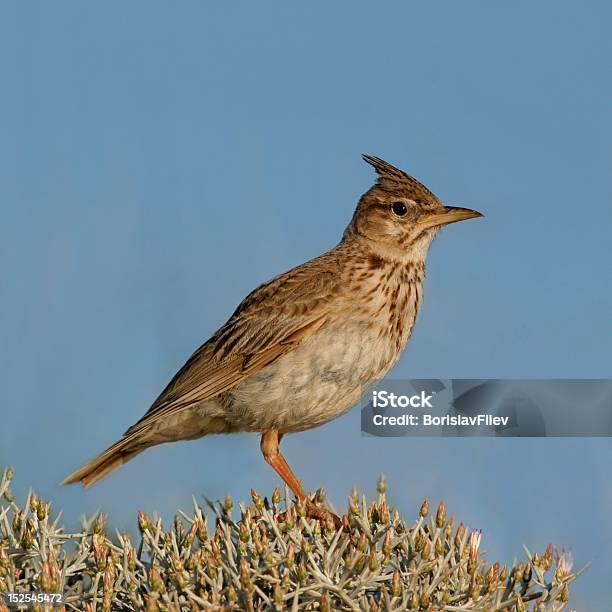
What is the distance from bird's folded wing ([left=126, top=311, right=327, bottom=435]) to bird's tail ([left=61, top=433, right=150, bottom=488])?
6.3 inches

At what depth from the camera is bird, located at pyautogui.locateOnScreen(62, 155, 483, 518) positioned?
8648 mm

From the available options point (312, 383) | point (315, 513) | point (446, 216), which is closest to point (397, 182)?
point (446, 216)

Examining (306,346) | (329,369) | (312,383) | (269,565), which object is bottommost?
(269,565)

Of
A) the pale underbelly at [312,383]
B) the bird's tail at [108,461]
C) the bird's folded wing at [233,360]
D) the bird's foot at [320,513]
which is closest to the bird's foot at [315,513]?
the bird's foot at [320,513]

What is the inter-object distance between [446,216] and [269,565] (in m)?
4.43

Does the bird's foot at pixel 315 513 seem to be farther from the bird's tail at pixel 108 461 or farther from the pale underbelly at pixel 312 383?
the bird's tail at pixel 108 461

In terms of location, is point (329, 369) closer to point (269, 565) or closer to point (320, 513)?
point (320, 513)

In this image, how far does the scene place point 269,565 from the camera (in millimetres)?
5758

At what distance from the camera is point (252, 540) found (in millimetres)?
6141

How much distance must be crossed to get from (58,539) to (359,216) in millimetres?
4386

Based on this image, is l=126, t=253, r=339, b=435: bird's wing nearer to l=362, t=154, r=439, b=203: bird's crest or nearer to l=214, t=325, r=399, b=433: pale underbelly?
l=214, t=325, r=399, b=433: pale underbelly

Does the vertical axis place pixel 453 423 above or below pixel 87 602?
above

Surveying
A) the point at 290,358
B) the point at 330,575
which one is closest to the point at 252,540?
the point at 330,575

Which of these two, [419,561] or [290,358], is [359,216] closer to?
[290,358]
